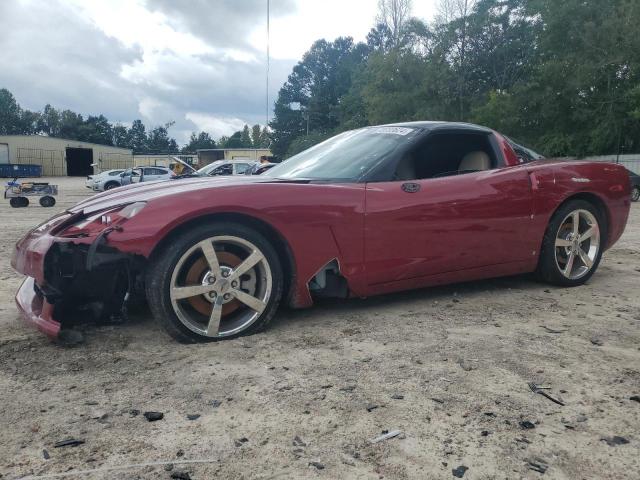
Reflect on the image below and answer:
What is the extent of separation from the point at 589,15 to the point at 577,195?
2793 centimetres

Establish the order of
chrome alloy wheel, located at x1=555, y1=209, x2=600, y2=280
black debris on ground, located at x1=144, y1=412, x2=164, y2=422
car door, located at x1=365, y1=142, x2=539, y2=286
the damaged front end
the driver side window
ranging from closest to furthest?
1. black debris on ground, located at x1=144, y1=412, x2=164, y2=422
2. the damaged front end
3. car door, located at x1=365, y1=142, x2=539, y2=286
4. the driver side window
5. chrome alloy wheel, located at x1=555, y1=209, x2=600, y2=280

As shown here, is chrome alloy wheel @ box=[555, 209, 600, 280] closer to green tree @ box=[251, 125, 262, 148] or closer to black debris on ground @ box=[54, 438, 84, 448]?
black debris on ground @ box=[54, 438, 84, 448]

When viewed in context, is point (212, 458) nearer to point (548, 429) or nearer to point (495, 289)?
point (548, 429)

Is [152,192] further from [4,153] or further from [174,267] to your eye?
[4,153]

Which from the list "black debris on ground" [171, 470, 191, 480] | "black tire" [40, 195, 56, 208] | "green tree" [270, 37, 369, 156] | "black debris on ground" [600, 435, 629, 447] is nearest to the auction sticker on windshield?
"black debris on ground" [600, 435, 629, 447]

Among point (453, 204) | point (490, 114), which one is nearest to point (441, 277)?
point (453, 204)

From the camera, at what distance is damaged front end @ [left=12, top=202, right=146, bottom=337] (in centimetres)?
263

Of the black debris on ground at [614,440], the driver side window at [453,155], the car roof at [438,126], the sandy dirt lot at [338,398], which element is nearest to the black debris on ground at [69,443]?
the sandy dirt lot at [338,398]

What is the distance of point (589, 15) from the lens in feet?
87.7

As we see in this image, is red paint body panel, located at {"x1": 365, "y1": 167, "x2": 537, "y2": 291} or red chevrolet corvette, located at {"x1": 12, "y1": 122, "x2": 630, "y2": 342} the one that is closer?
red chevrolet corvette, located at {"x1": 12, "y1": 122, "x2": 630, "y2": 342}

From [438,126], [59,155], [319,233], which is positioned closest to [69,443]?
[319,233]

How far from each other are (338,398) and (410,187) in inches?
66.3

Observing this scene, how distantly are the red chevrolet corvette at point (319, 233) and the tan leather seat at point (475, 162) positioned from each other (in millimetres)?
11

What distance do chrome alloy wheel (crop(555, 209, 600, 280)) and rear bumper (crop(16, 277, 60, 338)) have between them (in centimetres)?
364
